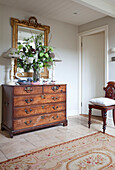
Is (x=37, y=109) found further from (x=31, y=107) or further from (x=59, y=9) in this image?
(x=59, y=9)

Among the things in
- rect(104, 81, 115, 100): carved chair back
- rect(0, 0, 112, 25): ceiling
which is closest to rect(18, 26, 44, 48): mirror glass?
rect(0, 0, 112, 25): ceiling

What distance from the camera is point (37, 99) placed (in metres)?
3.07

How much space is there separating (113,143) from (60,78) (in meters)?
2.21

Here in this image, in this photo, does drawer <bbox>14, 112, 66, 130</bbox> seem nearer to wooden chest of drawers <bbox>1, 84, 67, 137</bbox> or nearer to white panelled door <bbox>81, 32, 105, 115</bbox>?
wooden chest of drawers <bbox>1, 84, 67, 137</bbox>

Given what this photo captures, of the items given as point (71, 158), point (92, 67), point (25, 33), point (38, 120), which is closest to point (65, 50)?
point (92, 67)

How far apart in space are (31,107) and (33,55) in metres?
1.05

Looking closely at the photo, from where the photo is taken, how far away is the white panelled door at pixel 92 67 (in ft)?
13.8

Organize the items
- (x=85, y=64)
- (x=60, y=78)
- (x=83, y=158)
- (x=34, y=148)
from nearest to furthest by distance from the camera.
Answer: (x=83, y=158) → (x=34, y=148) → (x=60, y=78) → (x=85, y=64)

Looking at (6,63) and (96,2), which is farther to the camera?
(6,63)

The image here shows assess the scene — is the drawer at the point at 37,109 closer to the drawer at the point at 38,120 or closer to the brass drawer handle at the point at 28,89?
the drawer at the point at 38,120

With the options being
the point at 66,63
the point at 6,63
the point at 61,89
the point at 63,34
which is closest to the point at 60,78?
the point at 66,63

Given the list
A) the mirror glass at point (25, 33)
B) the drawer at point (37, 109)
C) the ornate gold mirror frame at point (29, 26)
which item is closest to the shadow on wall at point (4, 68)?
the ornate gold mirror frame at point (29, 26)

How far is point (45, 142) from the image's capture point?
2.56 metres

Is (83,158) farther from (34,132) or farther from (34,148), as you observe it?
(34,132)
